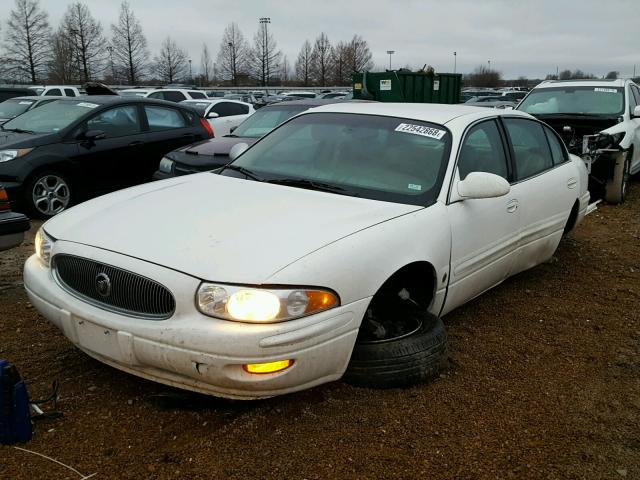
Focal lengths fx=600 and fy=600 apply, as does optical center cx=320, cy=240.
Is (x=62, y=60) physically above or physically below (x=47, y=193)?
above

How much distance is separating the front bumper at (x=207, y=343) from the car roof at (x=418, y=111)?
1.69 m

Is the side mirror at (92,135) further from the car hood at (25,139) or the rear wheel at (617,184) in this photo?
the rear wheel at (617,184)

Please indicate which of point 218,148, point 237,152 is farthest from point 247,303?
point 218,148

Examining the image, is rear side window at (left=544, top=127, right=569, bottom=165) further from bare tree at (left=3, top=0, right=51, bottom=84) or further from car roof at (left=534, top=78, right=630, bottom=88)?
bare tree at (left=3, top=0, right=51, bottom=84)

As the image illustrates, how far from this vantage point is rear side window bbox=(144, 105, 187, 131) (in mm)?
8542

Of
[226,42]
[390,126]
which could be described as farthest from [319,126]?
[226,42]

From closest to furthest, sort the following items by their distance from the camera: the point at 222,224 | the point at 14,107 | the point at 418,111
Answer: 1. the point at 222,224
2. the point at 418,111
3. the point at 14,107

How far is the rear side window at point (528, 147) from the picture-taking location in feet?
14.6

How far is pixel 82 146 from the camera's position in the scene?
7609 millimetres

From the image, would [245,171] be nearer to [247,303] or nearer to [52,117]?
[247,303]

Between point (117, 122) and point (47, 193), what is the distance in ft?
4.74

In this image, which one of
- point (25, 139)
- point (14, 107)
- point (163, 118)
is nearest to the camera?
point (25, 139)

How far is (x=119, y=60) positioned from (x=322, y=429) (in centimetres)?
5854

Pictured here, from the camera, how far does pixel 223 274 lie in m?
2.54
